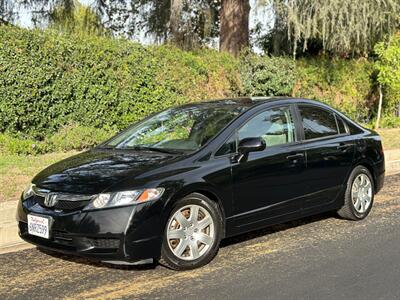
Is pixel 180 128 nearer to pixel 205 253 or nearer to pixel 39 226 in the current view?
pixel 205 253

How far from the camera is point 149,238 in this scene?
15.2 ft

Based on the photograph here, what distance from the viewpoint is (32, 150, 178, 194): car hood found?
4.73 metres

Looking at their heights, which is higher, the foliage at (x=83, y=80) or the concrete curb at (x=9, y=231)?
the foliage at (x=83, y=80)

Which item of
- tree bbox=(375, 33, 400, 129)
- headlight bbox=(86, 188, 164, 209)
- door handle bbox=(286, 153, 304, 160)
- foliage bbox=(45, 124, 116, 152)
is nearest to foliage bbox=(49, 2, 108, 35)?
foliage bbox=(45, 124, 116, 152)

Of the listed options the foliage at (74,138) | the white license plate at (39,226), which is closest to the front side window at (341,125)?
the white license plate at (39,226)

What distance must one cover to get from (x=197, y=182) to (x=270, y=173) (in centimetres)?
95

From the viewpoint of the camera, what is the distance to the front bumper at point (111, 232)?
4.54 metres

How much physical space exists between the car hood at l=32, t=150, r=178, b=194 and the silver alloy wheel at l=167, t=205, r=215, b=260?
19.2 inches

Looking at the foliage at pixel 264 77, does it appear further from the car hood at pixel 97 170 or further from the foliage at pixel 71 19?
the car hood at pixel 97 170

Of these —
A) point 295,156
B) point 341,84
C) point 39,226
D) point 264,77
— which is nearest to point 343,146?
point 295,156

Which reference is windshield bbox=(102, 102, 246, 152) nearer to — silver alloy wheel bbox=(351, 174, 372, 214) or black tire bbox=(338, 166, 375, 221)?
black tire bbox=(338, 166, 375, 221)

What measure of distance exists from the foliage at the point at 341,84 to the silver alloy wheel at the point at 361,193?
→ 1014 centimetres

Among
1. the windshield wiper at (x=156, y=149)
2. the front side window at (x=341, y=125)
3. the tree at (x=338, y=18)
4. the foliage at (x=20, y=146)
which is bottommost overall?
the foliage at (x=20, y=146)

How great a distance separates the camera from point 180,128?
580 centimetres
